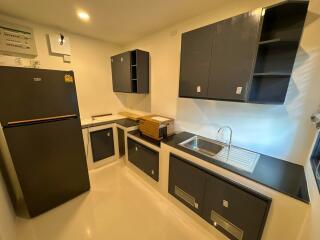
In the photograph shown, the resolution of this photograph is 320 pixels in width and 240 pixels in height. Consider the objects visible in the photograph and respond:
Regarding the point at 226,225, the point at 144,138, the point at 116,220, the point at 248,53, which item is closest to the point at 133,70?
the point at 144,138

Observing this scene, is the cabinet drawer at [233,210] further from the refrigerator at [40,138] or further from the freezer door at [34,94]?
the freezer door at [34,94]

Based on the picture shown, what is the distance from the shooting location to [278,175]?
1.23m

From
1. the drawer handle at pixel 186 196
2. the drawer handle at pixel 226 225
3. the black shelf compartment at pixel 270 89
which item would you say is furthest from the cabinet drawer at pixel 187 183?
the black shelf compartment at pixel 270 89

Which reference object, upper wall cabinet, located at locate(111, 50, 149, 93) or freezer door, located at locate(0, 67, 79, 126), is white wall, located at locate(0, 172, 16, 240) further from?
upper wall cabinet, located at locate(111, 50, 149, 93)

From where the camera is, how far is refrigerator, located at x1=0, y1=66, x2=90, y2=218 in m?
1.43

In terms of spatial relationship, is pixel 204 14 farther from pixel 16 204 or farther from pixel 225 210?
pixel 16 204

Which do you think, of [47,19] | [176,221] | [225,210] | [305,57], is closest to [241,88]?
[305,57]

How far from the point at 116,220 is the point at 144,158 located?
86 centimetres

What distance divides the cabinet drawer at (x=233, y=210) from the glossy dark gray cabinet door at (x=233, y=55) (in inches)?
34.3

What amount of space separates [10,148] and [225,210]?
2.29 m

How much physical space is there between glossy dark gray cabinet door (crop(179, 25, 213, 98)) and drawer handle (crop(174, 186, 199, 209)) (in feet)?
3.96

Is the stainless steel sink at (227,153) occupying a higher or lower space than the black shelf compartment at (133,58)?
lower

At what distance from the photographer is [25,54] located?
2146mm

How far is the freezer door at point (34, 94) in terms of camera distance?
1.37 metres
